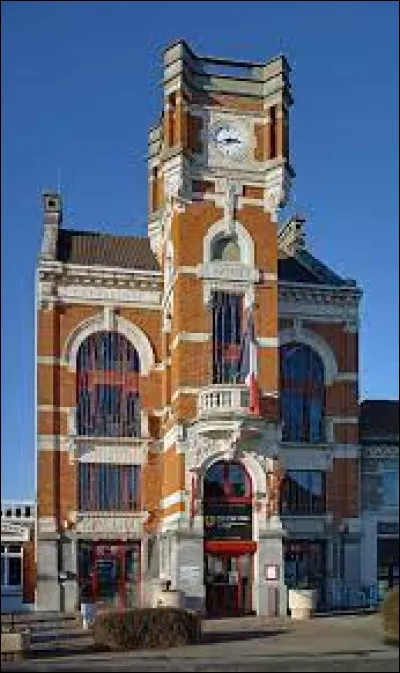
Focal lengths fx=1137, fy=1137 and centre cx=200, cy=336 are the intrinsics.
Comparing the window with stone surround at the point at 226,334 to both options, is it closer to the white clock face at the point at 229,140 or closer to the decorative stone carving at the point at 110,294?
the decorative stone carving at the point at 110,294

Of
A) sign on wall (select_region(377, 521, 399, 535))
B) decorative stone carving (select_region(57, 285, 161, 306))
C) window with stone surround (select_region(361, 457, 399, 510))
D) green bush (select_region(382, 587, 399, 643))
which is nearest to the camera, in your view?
green bush (select_region(382, 587, 399, 643))

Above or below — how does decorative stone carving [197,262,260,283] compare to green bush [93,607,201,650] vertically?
above

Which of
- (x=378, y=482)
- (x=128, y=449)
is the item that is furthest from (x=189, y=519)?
(x=378, y=482)

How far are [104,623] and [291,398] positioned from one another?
22.0m

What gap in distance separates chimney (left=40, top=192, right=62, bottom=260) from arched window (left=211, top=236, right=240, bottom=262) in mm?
7423

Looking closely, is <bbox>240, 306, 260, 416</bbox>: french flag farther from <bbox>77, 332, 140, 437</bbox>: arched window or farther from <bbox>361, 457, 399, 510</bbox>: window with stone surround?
<bbox>361, 457, 399, 510</bbox>: window with stone surround

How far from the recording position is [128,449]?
47969 mm

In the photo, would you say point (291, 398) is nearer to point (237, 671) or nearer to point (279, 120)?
point (279, 120)

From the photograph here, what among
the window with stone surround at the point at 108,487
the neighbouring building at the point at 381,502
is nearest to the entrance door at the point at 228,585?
the window with stone surround at the point at 108,487

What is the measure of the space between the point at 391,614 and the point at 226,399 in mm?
16094

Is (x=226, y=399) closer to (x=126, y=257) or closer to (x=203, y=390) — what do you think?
(x=203, y=390)

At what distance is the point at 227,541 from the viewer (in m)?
43.3

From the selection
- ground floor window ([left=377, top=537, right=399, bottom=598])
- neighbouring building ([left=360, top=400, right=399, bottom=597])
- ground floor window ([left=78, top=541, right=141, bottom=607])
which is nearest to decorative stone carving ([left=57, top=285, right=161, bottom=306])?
ground floor window ([left=78, top=541, right=141, bottom=607])

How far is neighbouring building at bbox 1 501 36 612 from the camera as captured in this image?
157 feet
